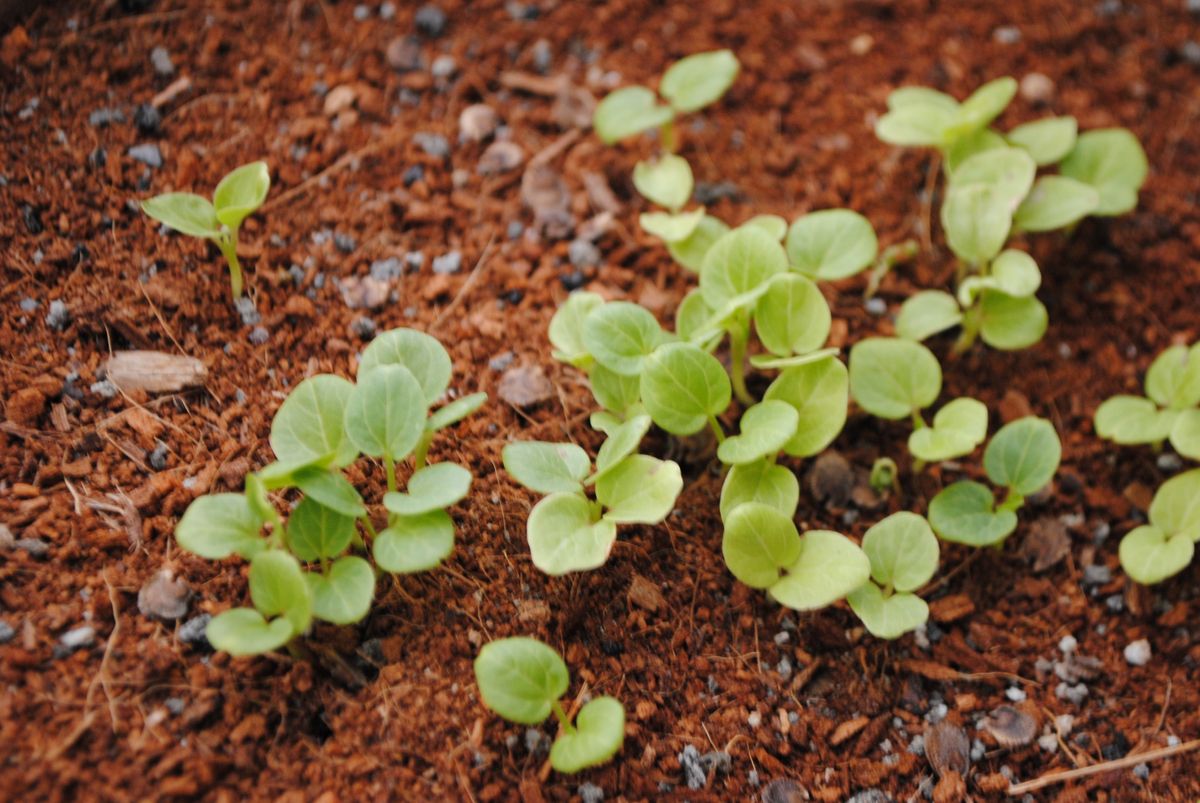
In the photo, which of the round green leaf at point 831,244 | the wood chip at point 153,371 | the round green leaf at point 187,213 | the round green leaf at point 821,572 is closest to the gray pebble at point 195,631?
the wood chip at point 153,371

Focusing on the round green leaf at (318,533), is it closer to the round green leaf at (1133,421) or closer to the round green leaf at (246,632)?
the round green leaf at (246,632)

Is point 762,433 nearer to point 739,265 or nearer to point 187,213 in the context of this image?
point 739,265

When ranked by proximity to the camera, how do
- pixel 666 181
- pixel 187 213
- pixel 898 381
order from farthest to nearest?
1. pixel 666 181
2. pixel 898 381
3. pixel 187 213

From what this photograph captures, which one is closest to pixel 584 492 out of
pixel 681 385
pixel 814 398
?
pixel 681 385

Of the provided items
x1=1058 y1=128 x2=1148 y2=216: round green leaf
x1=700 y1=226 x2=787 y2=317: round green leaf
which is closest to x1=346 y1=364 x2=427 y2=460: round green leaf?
x1=700 y1=226 x2=787 y2=317: round green leaf

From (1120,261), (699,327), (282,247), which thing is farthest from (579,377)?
(1120,261)

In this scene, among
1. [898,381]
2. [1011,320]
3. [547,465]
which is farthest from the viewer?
[1011,320]

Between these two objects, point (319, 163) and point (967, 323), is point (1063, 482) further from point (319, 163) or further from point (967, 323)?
point (319, 163)

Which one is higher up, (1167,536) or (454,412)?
(454,412)
